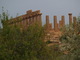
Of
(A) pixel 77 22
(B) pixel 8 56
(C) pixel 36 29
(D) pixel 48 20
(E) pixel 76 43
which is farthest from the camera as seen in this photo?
(D) pixel 48 20

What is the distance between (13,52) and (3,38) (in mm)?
561

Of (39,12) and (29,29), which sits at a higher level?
(39,12)

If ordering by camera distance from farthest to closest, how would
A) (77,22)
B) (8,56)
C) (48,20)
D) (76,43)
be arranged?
1. (48,20)
2. (77,22)
3. (76,43)
4. (8,56)

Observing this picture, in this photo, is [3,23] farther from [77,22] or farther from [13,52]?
[77,22]

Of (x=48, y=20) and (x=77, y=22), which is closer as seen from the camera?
(x=77, y=22)

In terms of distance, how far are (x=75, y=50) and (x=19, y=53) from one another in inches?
131

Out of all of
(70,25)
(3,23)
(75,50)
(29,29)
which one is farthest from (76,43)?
(3,23)

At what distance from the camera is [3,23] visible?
8477 millimetres

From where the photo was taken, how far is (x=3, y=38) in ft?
27.2

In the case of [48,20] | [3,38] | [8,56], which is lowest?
[8,56]

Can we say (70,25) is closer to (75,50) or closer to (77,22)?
→ (77,22)

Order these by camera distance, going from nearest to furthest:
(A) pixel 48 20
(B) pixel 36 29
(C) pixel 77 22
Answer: (B) pixel 36 29
(C) pixel 77 22
(A) pixel 48 20

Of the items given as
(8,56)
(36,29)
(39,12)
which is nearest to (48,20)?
(39,12)

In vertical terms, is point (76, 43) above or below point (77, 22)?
below
